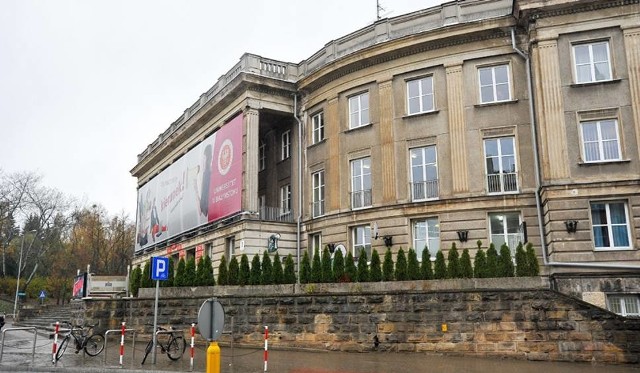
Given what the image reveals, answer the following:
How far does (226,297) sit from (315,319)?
3.81 meters

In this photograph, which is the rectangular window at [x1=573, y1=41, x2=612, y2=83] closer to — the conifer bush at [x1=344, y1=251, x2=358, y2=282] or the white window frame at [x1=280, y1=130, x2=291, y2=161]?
the conifer bush at [x1=344, y1=251, x2=358, y2=282]

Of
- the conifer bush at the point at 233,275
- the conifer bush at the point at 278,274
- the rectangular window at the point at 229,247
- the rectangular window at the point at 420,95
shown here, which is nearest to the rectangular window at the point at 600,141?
the rectangular window at the point at 420,95

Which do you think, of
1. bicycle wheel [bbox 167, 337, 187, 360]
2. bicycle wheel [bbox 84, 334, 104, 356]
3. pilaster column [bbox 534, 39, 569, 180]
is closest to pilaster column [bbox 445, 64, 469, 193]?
pilaster column [bbox 534, 39, 569, 180]

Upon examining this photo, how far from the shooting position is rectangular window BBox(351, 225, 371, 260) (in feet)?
90.1

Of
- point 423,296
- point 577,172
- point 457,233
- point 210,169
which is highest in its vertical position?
point 210,169

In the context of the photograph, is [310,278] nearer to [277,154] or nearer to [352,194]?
[352,194]

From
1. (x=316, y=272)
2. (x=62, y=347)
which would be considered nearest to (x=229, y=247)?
(x=316, y=272)

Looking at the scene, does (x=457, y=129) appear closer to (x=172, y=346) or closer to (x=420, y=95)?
(x=420, y=95)

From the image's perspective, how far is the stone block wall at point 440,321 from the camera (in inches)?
619

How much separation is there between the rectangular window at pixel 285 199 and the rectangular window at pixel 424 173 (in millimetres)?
9314

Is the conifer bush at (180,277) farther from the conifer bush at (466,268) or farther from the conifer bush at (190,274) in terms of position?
the conifer bush at (466,268)

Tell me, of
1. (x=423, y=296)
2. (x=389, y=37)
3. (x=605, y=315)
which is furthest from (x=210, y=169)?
(x=605, y=315)

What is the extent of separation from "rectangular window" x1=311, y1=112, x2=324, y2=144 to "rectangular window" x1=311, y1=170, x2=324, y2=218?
1889 millimetres

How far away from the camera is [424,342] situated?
17.5 meters
